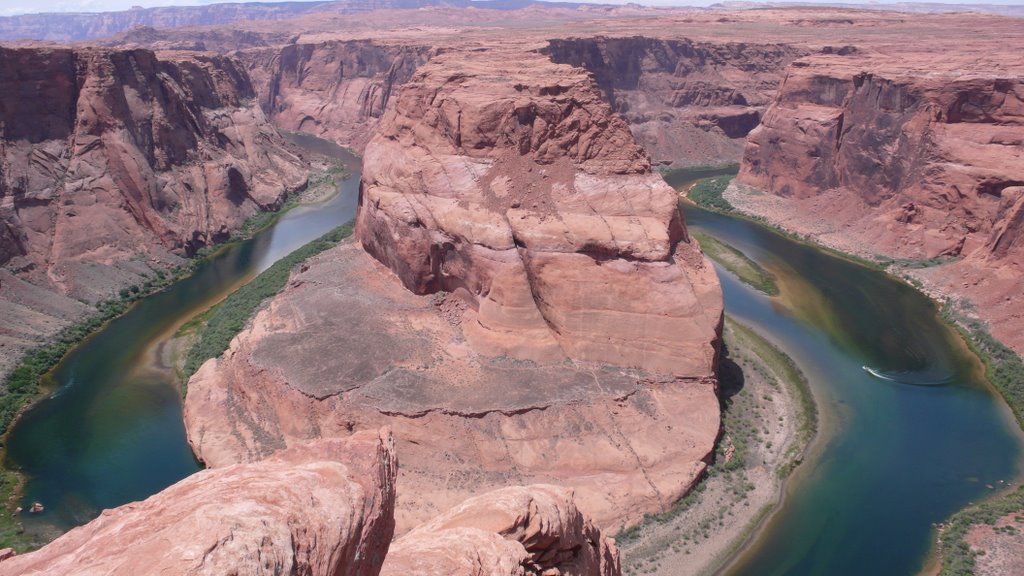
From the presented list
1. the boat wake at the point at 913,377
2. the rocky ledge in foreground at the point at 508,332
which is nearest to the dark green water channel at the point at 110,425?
the rocky ledge in foreground at the point at 508,332

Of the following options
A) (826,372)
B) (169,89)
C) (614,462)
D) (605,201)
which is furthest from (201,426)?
(169,89)

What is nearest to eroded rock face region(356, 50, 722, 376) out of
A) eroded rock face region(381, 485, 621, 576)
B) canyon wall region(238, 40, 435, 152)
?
eroded rock face region(381, 485, 621, 576)

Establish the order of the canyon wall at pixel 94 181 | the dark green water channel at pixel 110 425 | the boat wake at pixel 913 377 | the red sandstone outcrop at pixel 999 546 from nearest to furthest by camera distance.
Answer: the red sandstone outcrop at pixel 999 546 → the dark green water channel at pixel 110 425 → the boat wake at pixel 913 377 → the canyon wall at pixel 94 181

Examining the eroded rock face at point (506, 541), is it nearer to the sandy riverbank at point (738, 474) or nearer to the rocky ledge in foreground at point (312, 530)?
the rocky ledge in foreground at point (312, 530)

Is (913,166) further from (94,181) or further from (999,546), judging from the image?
(94,181)

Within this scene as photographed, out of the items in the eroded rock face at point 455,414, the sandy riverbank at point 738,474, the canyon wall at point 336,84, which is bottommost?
the sandy riverbank at point 738,474

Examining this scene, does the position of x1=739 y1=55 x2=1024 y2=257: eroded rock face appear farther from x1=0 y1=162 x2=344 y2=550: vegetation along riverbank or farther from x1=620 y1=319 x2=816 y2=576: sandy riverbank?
x1=0 y1=162 x2=344 y2=550: vegetation along riverbank

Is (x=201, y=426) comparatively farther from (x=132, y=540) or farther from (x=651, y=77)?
(x=651, y=77)
